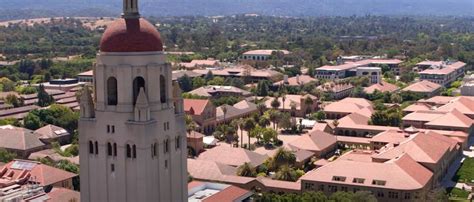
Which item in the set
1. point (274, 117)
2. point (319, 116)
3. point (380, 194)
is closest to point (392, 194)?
point (380, 194)

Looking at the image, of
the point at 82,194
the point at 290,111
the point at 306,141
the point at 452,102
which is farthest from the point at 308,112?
the point at 82,194

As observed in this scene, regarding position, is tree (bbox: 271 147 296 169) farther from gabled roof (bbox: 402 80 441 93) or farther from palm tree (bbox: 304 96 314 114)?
gabled roof (bbox: 402 80 441 93)

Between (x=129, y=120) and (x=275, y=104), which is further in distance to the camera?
(x=275, y=104)

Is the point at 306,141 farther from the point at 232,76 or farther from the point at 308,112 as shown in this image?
the point at 232,76

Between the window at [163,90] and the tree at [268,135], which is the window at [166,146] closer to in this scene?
the window at [163,90]

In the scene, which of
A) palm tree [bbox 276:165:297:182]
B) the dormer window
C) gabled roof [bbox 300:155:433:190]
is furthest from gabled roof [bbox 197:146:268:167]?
the dormer window

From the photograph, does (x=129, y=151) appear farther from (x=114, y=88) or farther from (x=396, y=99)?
(x=396, y=99)
